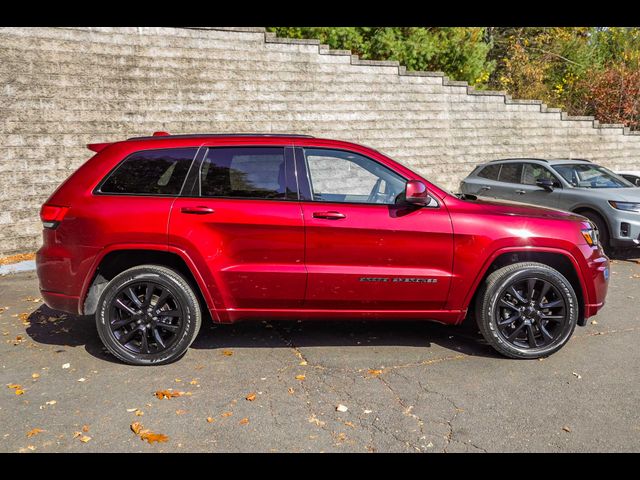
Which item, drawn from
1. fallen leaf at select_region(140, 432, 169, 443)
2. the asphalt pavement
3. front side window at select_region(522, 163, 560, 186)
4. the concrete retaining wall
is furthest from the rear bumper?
front side window at select_region(522, 163, 560, 186)

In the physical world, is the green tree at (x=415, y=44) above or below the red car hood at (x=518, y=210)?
above

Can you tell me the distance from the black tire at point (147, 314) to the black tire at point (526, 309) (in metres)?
2.40

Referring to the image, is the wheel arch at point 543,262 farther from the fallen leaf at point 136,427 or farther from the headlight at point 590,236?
the fallen leaf at point 136,427

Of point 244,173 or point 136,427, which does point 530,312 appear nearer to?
point 244,173

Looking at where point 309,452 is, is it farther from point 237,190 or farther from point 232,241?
point 237,190

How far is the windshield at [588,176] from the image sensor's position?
962 cm

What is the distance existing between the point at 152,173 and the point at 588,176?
7.73 m

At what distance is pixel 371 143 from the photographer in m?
12.5

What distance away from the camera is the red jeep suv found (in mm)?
4652

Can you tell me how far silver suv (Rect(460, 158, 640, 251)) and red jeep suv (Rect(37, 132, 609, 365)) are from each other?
4415 millimetres

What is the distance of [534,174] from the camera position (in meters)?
10.2

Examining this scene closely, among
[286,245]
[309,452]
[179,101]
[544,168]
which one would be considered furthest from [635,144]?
[309,452]

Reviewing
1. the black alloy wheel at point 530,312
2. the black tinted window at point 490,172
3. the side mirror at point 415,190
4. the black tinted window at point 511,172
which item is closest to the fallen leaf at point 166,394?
the side mirror at point 415,190

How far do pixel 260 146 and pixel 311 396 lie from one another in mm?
2064
